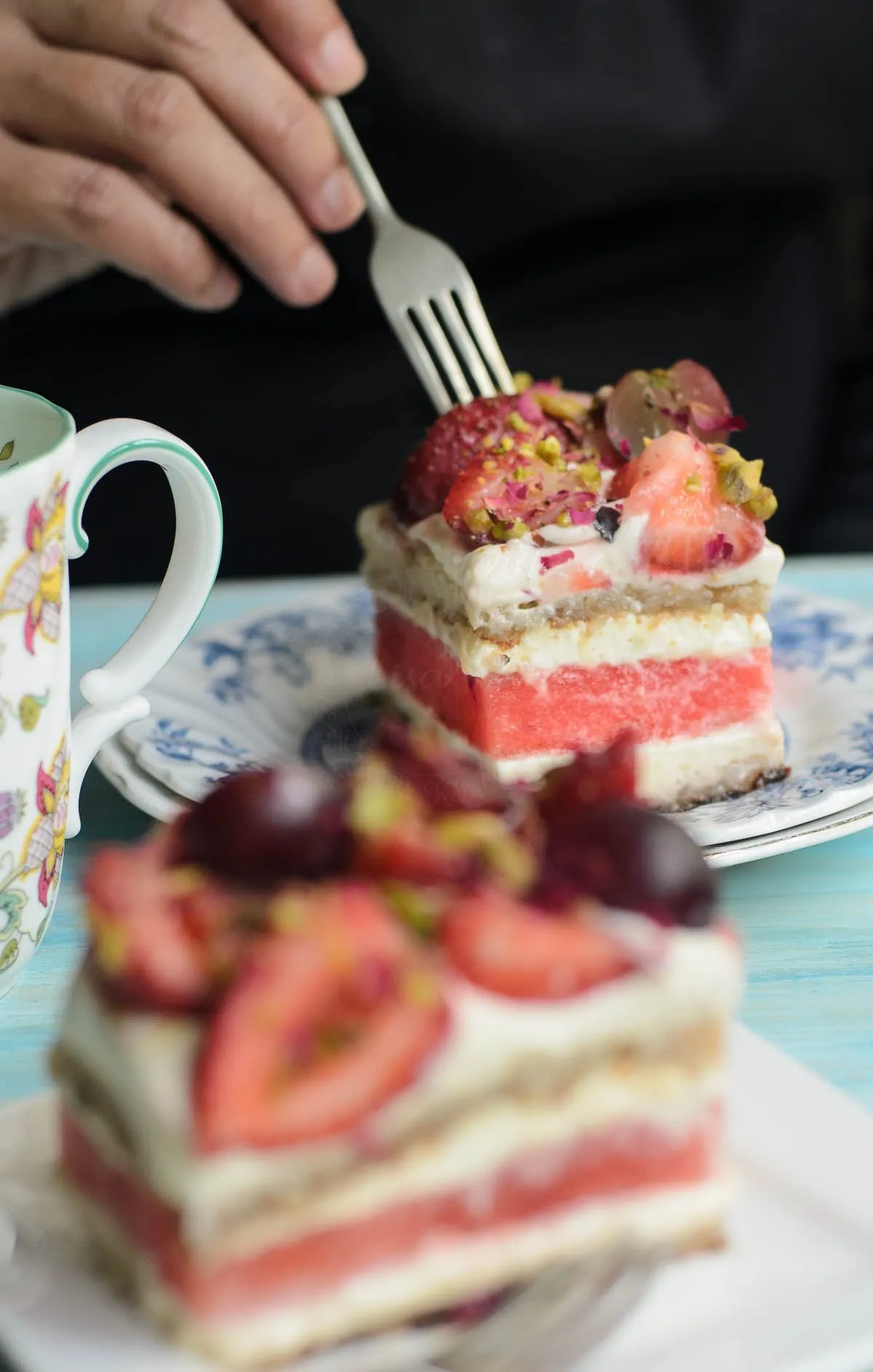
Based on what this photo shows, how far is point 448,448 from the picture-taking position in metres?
1.71

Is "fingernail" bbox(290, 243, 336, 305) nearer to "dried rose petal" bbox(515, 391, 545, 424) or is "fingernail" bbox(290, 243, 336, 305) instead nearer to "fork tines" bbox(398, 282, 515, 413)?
"fork tines" bbox(398, 282, 515, 413)

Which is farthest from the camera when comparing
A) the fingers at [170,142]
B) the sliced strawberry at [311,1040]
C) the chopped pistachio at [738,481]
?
the fingers at [170,142]

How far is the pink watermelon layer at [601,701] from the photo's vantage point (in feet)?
5.40

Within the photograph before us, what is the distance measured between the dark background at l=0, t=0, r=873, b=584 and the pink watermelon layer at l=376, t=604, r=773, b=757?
0.84m

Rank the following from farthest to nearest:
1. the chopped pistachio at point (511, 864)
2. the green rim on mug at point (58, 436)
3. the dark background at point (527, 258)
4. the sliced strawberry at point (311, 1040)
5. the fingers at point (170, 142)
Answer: the dark background at point (527, 258)
the fingers at point (170, 142)
the green rim on mug at point (58, 436)
the chopped pistachio at point (511, 864)
the sliced strawberry at point (311, 1040)

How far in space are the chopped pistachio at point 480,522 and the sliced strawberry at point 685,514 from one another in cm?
13

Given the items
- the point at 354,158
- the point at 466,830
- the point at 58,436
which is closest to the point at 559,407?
the point at 354,158

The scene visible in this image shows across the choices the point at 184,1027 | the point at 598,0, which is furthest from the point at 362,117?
the point at 184,1027

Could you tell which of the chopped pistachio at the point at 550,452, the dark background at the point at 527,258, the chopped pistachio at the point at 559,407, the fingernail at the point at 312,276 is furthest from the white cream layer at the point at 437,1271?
the dark background at the point at 527,258

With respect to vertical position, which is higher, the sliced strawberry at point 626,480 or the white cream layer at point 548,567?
the sliced strawberry at point 626,480

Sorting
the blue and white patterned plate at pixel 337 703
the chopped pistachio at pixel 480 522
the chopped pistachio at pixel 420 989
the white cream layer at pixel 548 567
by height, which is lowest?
the blue and white patterned plate at pixel 337 703

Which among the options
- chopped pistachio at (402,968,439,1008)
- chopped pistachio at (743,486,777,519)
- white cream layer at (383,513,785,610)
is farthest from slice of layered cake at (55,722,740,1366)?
chopped pistachio at (743,486,777,519)

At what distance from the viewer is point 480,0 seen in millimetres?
2217

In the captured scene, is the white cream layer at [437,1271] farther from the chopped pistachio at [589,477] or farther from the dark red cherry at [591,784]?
the chopped pistachio at [589,477]
